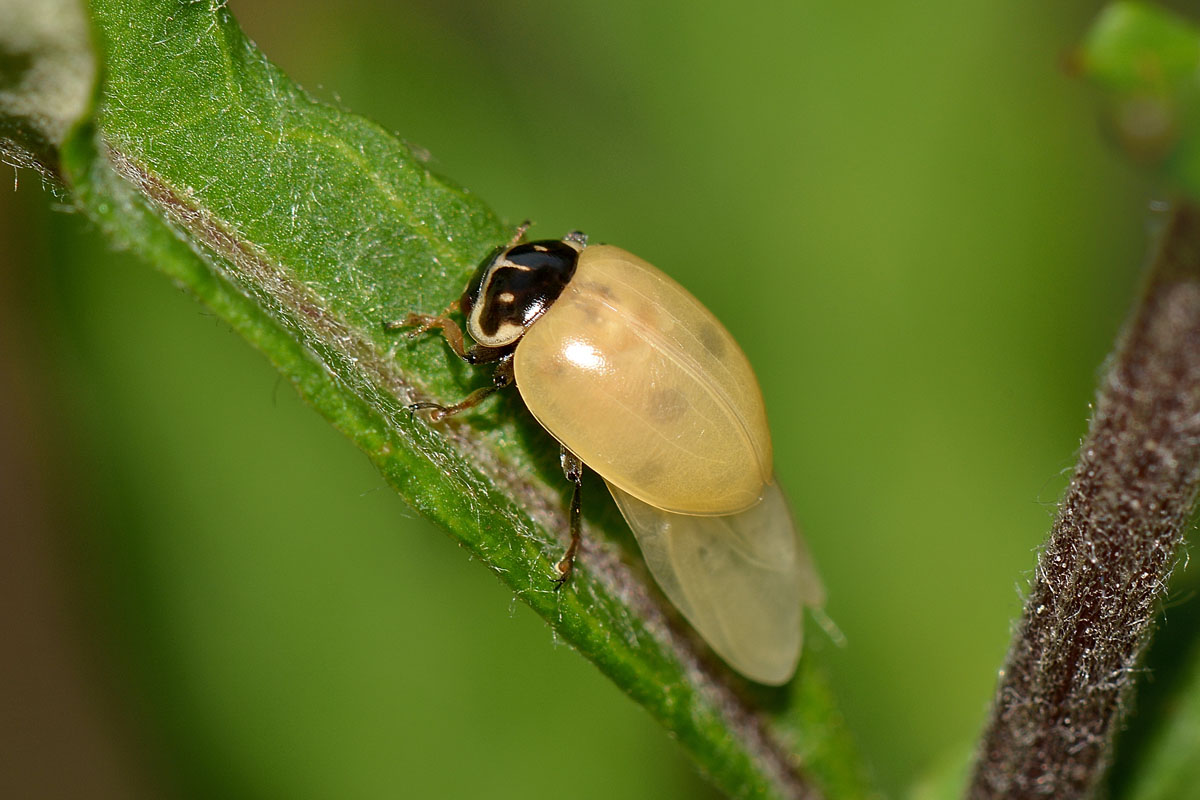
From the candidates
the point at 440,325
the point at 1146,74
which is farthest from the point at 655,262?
the point at 1146,74

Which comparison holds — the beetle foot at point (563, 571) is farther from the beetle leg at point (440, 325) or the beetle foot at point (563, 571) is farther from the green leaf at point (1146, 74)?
the green leaf at point (1146, 74)

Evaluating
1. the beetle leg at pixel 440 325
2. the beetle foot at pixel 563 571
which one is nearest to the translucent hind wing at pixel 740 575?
the beetle foot at pixel 563 571

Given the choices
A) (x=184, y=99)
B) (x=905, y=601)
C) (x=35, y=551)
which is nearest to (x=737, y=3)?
(x=905, y=601)

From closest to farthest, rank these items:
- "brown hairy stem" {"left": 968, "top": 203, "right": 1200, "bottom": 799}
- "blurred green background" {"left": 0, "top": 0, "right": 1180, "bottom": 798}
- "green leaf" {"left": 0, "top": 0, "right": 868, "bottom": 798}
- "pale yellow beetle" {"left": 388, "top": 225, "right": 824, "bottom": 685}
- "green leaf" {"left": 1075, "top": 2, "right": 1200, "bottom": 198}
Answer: "green leaf" {"left": 1075, "top": 2, "right": 1200, "bottom": 198}, "brown hairy stem" {"left": 968, "top": 203, "right": 1200, "bottom": 799}, "green leaf" {"left": 0, "top": 0, "right": 868, "bottom": 798}, "pale yellow beetle" {"left": 388, "top": 225, "right": 824, "bottom": 685}, "blurred green background" {"left": 0, "top": 0, "right": 1180, "bottom": 798}

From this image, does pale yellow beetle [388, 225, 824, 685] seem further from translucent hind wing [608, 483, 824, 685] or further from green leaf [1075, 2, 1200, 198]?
green leaf [1075, 2, 1200, 198]

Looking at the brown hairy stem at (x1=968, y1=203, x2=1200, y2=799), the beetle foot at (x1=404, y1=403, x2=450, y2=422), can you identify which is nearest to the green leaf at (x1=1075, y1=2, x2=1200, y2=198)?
the brown hairy stem at (x1=968, y1=203, x2=1200, y2=799)
